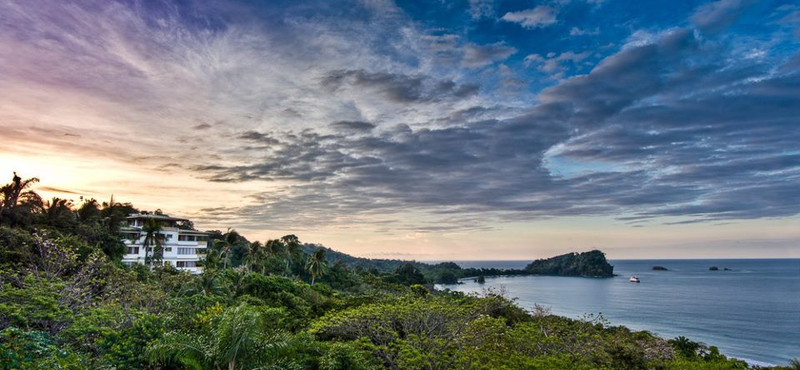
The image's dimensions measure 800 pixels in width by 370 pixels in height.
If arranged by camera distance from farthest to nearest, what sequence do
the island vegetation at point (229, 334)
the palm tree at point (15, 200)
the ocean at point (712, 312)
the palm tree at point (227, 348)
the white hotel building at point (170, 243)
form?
the ocean at point (712, 312) → the white hotel building at point (170, 243) → the palm tree at point (15, 200) → the palm tree at point (227, 348) → the island vegetation at point (229, 334)

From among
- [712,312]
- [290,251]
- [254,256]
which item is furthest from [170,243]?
[712,312]

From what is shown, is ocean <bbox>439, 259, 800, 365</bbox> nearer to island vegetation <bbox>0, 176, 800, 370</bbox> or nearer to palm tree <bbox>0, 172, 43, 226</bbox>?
island vegetation <bbox>0, 176, 800, 370</bbox>

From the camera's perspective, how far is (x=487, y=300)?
24250 mm

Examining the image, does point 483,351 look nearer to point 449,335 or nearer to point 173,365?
point 449,335

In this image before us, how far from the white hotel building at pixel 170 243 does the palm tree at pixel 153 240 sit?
1.70ft

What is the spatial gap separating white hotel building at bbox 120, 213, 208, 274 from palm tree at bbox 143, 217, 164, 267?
52 cm

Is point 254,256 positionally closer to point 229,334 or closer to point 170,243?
point 170,243

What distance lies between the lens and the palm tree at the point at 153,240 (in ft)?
154

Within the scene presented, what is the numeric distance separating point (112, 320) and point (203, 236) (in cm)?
5032

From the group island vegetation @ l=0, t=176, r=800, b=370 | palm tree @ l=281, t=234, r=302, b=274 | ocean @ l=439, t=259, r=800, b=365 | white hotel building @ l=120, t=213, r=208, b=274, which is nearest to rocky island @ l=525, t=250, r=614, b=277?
ocean @ l=439, t=259, r=800, b=365

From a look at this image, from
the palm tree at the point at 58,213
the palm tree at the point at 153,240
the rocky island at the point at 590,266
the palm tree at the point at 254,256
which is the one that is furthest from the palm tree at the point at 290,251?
the rocky island at the point at 590,266

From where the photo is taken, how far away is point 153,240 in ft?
159

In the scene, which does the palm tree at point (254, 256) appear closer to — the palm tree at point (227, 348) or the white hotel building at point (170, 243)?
the white hotel building at point (170, 243)

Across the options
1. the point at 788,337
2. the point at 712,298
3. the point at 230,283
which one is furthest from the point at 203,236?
the point at 712,298
